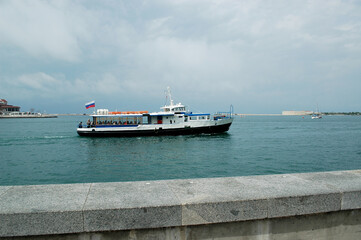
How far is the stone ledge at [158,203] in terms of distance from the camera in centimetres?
254

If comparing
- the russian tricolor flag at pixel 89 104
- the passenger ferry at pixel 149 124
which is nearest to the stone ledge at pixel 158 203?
the passenger ferry at pixel 149 124

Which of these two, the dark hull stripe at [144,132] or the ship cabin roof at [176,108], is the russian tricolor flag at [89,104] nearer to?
the dark hull stripe at [144,132]

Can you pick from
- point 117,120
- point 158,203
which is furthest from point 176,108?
point 158,203

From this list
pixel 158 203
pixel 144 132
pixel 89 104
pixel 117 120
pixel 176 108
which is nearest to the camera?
pixel 158 203

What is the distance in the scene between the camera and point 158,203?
8.94 feet

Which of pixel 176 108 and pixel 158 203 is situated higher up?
pixel 176 108

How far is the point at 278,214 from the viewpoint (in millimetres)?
2871

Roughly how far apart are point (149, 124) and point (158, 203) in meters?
45.5

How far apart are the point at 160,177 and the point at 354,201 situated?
16911 millimetres

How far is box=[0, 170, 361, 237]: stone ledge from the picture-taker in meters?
2.54

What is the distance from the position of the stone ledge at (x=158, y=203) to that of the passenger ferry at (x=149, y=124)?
145 ft

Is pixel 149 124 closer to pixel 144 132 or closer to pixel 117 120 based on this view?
pixel 144 132

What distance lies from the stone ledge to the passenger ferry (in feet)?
145

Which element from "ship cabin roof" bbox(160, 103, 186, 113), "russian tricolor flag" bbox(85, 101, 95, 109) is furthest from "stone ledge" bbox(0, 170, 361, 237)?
"russian tricolor flag" bbox(85, 101, 95, 109)
